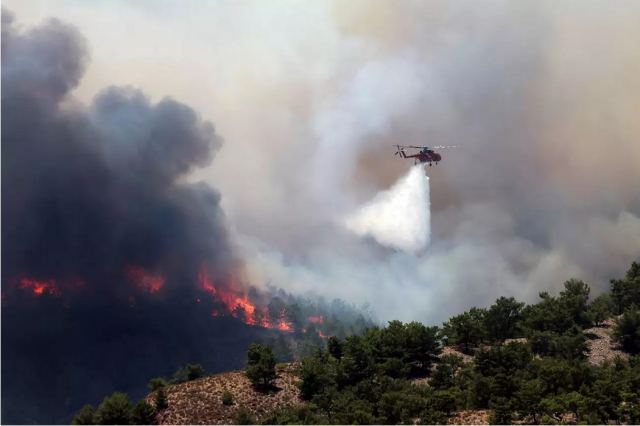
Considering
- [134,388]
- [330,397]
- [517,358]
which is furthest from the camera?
[134,388]

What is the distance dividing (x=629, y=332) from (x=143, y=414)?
87064 millimetres

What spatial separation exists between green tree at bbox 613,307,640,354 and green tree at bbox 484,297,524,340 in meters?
18.0

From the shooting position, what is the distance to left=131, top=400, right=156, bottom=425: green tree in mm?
79925

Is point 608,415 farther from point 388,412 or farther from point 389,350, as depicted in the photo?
point 389,350

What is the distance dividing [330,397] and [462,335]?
36678mm

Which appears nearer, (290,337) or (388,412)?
(388,412)

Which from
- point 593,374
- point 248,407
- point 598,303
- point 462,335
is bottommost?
point 248,407

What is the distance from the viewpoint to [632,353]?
114m

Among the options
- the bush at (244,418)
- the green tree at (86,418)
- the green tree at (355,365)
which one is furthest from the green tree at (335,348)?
the green tree at (86,418)

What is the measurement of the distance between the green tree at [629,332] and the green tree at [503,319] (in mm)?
17973

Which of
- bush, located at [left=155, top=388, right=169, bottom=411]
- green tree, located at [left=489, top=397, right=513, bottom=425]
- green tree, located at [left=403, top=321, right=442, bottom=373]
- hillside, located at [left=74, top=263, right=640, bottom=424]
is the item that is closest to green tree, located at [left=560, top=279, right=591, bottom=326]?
hillside, located at [left=74, top=263, right=640, bottom=424]

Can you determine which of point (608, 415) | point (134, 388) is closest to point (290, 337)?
point (134, 388)

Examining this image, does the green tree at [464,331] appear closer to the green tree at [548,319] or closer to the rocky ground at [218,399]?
the green tree at [548,319]

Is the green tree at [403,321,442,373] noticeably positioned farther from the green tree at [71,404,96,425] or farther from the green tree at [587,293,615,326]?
the green tree at [71,404,96,425]
